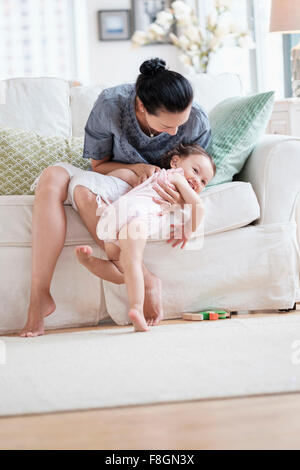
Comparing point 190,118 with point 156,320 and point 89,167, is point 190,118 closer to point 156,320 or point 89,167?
point 89,167

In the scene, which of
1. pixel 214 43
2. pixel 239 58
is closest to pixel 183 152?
pixel 214 43

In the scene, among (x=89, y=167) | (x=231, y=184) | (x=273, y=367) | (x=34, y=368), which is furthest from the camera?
(x=89, y=167)

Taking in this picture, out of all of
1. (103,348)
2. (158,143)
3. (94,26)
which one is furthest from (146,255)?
(94,26)

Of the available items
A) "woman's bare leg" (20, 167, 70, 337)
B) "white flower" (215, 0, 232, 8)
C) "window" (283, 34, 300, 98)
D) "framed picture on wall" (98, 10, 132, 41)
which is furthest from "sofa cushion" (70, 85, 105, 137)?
"framed picture on wall" (98, 10, 132, 41)

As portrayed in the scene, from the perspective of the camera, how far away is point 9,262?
2354 mm

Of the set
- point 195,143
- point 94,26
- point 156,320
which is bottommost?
point 156,320

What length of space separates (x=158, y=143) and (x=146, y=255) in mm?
402

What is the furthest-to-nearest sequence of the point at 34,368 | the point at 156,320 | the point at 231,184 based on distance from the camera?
the point at 231,184 → the point at 156,320 → the point at 34,368

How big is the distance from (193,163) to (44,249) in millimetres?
600

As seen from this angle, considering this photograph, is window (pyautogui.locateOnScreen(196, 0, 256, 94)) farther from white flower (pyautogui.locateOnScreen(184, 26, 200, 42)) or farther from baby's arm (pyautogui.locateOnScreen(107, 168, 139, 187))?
baby's arm (pyautogui.locateOnScreen(107, 168, 139, 187))

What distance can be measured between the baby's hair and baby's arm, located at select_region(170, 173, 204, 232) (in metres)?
0.12

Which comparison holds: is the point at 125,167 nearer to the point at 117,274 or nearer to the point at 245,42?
the point at 117,274

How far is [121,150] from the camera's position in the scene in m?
2.42

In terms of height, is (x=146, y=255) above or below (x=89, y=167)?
below
